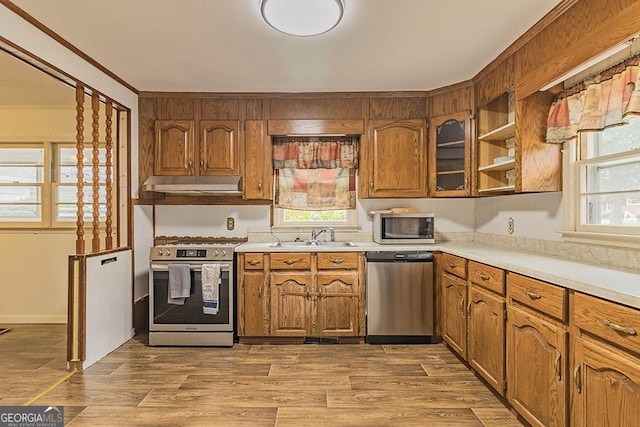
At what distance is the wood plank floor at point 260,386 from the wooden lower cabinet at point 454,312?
0.47ft

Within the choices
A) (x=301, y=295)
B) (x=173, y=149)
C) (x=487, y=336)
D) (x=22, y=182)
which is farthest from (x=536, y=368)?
(x=22, y=182)

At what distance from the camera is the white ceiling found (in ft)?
7.37

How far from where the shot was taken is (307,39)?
263 centimetres

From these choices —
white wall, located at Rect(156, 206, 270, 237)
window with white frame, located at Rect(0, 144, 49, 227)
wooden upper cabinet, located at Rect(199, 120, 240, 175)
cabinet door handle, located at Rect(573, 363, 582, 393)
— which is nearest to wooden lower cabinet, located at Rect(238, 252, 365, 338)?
white wall, located at Rect(156, 206, 270, 237)

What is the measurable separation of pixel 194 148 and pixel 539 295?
125 inches

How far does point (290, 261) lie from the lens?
138 inches

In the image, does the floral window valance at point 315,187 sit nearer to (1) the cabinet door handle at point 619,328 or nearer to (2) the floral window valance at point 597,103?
(2) the floral window valance at point 597,103

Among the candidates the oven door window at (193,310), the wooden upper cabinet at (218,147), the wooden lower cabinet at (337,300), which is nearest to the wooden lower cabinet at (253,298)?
the oven door window at (193,310)

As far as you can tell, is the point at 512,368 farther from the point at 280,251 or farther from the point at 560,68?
the point at 280,251

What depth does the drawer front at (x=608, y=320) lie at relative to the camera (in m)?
1.39

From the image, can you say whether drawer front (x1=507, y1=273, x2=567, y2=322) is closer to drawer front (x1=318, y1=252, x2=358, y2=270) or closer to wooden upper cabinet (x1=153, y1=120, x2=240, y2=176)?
drawer front (x1=318, y1=252, x2=358, y2=270)

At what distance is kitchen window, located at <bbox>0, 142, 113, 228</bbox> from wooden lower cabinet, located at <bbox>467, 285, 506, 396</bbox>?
3.92 meters

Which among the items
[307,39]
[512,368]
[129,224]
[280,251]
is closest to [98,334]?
[129,224]

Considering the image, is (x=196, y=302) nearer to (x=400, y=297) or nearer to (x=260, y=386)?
(x=260, y=386)
